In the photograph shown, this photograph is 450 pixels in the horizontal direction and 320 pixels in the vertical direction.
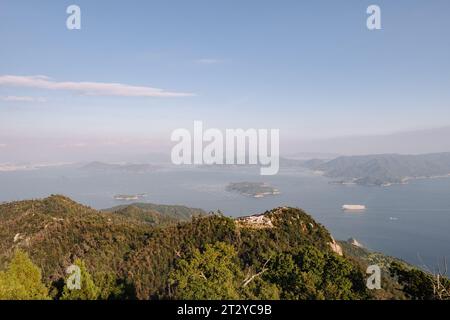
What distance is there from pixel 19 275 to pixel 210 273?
29.8ft

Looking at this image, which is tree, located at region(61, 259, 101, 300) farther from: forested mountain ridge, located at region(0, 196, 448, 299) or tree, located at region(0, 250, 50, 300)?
tree, located at region(0, 250, 50, 300)

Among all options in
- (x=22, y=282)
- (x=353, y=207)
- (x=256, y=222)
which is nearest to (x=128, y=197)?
(x=353, y=207)

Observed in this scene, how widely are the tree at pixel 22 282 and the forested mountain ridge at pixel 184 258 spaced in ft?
0.17

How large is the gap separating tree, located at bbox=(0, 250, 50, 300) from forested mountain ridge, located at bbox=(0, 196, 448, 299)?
0.17ft

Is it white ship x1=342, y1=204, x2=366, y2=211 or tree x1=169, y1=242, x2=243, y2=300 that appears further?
white ship x1=342, y1=204, x2=366, y2=211

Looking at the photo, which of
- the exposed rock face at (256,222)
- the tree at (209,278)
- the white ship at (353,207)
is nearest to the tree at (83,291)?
the tree at (209,278)

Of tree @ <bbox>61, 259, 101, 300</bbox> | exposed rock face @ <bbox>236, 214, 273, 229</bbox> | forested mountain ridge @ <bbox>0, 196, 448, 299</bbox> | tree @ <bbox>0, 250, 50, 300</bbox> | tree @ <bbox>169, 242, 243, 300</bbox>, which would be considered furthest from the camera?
exposed rock face @ <bbox>236, 214, 273, 229</bbox>

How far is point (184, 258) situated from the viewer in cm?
2509

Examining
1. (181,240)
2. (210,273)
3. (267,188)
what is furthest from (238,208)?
(210,273)

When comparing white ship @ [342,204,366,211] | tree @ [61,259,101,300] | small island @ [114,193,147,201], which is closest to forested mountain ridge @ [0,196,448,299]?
tree @ [61,259,101,300]

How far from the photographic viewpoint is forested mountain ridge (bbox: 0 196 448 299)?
17266 mm
